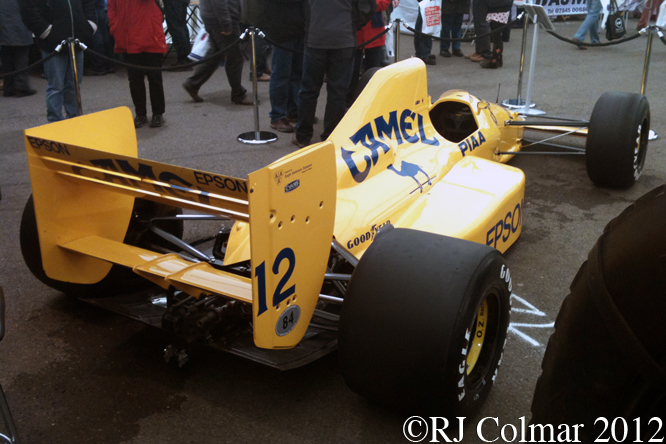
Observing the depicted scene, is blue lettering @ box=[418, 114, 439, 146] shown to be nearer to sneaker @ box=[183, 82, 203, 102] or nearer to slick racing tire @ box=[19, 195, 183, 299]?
slick racing tire @ box=[19, 195, 183, 299]

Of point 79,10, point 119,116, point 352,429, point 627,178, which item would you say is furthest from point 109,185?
point 79,10

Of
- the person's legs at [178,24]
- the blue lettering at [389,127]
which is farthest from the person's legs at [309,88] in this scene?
the person's legs at [178,24]

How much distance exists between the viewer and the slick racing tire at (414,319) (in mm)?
2193

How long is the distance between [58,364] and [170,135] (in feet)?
14.0

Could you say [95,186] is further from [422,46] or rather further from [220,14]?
[422,46]

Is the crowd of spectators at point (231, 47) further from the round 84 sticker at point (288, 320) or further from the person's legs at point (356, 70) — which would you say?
the round 84 sticker at point (288, 320)

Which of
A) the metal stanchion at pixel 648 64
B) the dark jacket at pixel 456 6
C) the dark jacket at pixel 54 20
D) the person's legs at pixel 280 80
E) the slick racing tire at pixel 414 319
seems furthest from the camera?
the dark jacket at pixel 456 6

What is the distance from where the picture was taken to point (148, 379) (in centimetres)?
283

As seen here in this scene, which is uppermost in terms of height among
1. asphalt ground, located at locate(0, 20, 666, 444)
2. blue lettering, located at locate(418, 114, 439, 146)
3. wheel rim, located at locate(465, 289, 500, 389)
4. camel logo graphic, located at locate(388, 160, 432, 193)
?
blue lettering, located at locate(418, 114, 439, 146)

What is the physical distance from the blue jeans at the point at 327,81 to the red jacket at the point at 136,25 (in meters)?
1.76

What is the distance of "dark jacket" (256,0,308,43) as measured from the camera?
6453mm

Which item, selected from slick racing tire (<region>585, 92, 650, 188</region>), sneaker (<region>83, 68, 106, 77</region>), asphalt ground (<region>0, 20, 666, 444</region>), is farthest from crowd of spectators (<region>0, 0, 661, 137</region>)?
slick racing tire (<region>585, 92, 650, 188</region>)

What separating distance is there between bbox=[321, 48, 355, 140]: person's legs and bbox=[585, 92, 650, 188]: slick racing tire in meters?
2.27

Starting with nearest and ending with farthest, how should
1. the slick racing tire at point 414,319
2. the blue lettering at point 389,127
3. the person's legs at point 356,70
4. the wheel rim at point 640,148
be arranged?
the slick racing tire at point 414,319 < the blue lettering at point 389,127 < the wheel rim at point 640,148 < the person's legs at point 356,70
